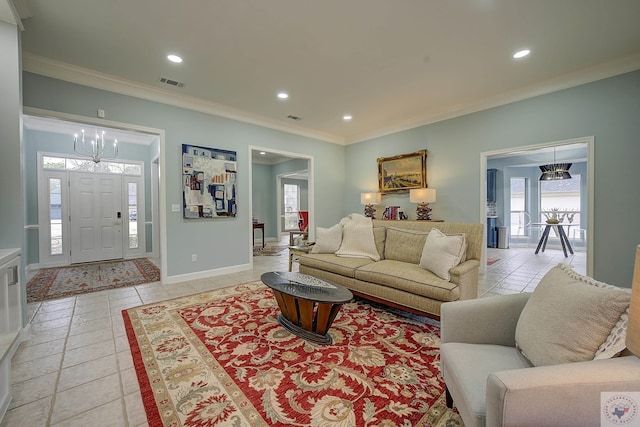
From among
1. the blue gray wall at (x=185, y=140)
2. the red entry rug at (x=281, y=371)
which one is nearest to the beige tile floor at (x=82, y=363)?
the red entry rug at (x=281, y=371)

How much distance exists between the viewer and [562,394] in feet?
2.70

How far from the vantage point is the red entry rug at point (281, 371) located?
1.48 m

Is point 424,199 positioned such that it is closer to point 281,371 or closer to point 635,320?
point 281,371

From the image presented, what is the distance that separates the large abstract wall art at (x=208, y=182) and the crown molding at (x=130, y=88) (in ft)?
2.13

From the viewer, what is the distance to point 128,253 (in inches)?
239

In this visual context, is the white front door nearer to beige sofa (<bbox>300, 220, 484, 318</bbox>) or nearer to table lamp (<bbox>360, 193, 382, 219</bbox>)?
beige sofa (<bbox>300, 220, 484, 318</bbox>)

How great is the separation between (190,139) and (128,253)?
362 centimetres

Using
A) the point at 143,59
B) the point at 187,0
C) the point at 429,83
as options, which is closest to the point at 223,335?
the point at 187,0

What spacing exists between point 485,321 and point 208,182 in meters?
4.10

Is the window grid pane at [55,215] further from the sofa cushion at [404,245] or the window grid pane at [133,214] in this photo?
the sofa cushion at [404,245]

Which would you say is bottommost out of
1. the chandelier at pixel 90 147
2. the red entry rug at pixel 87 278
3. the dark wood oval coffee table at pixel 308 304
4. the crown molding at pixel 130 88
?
the red entry rug at pixel 87 278

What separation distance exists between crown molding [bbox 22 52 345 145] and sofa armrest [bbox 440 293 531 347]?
441cm

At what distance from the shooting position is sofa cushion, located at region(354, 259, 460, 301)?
2363 millimetres

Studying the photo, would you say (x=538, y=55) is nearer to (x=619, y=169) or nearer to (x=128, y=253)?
(x=619, y=169)
